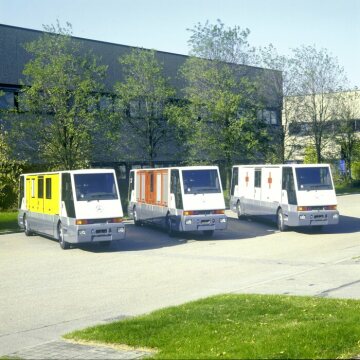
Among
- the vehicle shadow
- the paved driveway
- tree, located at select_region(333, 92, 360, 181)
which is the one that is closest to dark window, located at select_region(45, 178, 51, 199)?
the paved driveway

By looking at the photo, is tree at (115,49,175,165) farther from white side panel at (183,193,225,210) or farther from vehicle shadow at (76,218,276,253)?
white side panel at (183,193,225,210)

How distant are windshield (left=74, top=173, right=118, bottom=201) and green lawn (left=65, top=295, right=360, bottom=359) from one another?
10158 millimetres

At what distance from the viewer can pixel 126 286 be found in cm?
1485

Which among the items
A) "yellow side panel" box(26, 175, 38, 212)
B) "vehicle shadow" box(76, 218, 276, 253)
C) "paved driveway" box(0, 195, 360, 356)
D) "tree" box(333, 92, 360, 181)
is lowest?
"paved driveway" box(0, 195, 360, 356)

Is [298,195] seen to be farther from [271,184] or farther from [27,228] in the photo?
[27,228]

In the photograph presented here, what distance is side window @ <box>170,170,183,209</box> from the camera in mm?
24094

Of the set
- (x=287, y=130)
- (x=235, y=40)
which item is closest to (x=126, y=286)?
(x=235, y=40)

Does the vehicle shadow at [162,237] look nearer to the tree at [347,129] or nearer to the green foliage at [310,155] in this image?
the green foliage at [310,155]

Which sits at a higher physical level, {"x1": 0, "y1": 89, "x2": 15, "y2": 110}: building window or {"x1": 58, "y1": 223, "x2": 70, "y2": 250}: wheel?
{"x1": 0, "y1": 89, "x2": 15, "y2": 110}: building window

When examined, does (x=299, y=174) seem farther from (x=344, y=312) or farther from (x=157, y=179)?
(x=344, y=312)

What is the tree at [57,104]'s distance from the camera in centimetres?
3262

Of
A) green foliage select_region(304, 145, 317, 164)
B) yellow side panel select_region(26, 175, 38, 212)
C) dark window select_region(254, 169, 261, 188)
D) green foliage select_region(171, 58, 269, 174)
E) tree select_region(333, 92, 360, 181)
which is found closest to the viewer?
yellow side panel select_region(26, 175, 38, 212)

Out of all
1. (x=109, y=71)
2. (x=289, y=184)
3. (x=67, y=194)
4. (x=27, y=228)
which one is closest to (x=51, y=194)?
(x=67, y=194)

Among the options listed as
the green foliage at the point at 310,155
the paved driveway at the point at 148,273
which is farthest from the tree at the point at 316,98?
the paved driveway at the point at 148,273
